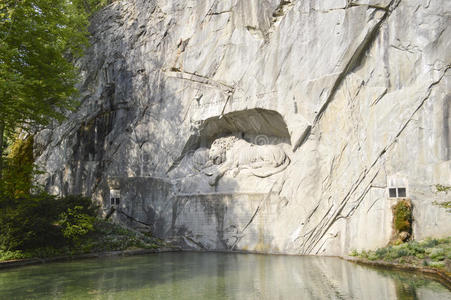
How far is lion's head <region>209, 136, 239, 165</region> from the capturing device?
18828 mm

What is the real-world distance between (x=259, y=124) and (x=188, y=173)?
426cm

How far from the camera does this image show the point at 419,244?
37.6 ft

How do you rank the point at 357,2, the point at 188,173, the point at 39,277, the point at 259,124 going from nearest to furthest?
the point at 39,277
the point at 357,2
the point at 259,124
the point at 188,173

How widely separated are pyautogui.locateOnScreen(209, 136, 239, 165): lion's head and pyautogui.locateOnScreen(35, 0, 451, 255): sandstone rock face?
11 centimetres

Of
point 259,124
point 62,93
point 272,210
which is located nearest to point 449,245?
point 272,210

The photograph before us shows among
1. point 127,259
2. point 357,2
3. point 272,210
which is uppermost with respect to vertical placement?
point 357,2

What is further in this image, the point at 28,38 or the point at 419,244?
the point at 28,38

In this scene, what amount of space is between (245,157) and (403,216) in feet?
24.3

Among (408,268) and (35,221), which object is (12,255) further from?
(408,268)

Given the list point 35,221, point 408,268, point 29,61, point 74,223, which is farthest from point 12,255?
point 408,268

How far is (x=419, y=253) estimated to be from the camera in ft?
35.7

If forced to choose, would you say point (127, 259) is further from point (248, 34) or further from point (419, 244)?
point (248, 34)

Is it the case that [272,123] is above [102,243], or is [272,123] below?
above

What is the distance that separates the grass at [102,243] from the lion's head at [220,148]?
456 cm
